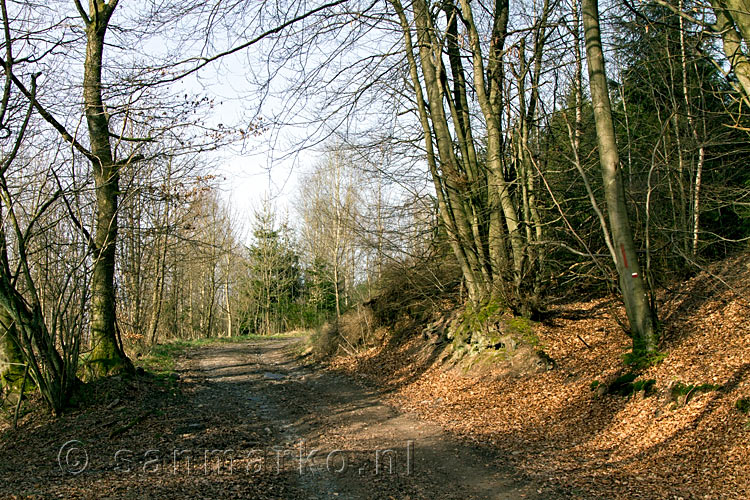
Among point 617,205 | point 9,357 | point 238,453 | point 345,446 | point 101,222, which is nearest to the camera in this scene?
point 238,453

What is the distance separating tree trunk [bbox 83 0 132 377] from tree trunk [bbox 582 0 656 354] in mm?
8800

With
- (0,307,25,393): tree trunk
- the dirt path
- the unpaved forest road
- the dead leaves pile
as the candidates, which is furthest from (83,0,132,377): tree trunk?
the dead leaves pile

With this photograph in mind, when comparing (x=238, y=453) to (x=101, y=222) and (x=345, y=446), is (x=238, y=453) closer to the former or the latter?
(x=345, y=446)

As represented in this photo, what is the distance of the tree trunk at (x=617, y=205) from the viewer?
799 centimetres

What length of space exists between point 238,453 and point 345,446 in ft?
4.77

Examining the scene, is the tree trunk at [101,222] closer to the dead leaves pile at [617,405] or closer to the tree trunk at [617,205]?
the dead leaves pile at [617,405]

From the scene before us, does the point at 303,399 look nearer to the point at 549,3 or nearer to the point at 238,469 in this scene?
the point at 238,469

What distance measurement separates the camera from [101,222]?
32.0 ft

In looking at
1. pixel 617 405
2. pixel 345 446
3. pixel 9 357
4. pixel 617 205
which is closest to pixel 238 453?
pixel 345 446

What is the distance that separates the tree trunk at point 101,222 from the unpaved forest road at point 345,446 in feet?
6.30

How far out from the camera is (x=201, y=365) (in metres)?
15.9

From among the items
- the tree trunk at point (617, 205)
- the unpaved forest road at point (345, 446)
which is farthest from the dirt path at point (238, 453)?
the tree trunk at point (617, 205)

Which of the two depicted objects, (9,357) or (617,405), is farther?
(9,357)

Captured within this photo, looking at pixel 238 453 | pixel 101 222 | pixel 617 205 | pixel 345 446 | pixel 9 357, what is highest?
pixel 101 222
